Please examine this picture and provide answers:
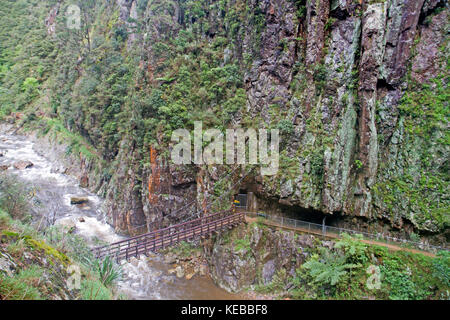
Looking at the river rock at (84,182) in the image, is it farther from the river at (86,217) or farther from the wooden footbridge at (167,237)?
the wooden footbridge at (167,237)

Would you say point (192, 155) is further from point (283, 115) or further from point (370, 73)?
point (370, 73)

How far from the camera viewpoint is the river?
46.8 feet

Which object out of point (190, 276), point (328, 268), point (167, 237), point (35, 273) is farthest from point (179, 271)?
point (35, 273)

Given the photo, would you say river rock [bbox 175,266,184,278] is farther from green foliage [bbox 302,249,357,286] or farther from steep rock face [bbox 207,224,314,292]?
green foliage [bbox 302,249,357,286]

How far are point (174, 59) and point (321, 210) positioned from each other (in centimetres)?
1609

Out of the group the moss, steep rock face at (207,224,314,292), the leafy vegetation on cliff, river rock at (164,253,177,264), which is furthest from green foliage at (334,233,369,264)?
the moss

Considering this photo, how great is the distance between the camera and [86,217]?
2161 centimetres

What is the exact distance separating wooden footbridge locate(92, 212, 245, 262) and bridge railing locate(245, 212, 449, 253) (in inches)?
63.9

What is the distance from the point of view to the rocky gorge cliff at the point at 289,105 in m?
13.8

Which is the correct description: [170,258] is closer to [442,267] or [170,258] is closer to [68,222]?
[68,222]

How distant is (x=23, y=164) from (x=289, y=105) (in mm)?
26853

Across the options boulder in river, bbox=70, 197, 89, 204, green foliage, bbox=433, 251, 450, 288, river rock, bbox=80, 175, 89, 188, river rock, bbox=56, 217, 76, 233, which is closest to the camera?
green foliage, bbox=433, 251, 450, 288

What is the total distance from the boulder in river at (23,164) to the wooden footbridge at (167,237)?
18.6 meters

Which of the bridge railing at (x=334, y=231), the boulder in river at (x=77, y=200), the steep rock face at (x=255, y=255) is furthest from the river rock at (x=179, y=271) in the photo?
the boulder in river at (x=77, y=200)
